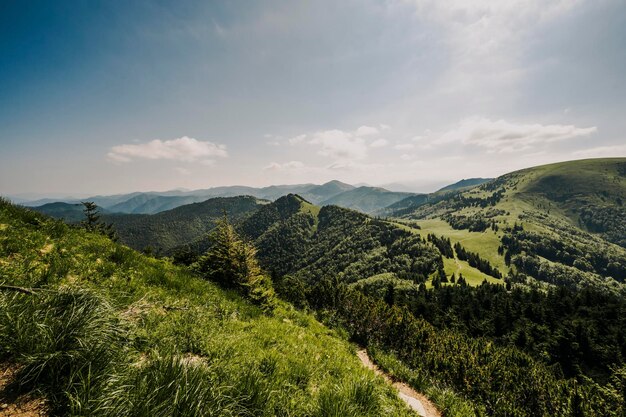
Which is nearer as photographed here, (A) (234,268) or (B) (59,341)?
(B) (59,341)

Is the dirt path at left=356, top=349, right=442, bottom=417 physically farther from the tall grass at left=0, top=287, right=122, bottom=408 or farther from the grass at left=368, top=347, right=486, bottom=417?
the tall grass at left=0, top=287, right=122, bottom=408

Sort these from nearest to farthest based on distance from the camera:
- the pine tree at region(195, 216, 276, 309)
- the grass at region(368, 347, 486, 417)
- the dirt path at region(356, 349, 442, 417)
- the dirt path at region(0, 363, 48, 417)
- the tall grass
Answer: the dirt path at region(0, 363, 48, 417)
the tall grass
the dirt path at region(356, 349, 442, 417)
the grass at region(368, 347, 486, 417)
the pine tree at region(195, 216, 276, 309)

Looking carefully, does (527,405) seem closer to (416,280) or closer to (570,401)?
(570,401)

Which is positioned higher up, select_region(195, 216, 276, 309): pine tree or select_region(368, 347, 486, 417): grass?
select_region(195, 216, 276, 309): pine tree

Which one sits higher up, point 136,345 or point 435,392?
point 136,345

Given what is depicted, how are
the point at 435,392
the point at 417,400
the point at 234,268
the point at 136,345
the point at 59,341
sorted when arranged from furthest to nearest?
the point at 234,268 < the point at 435,392 < the point at 417,400 < the point at 136,345 < the point at 59,341

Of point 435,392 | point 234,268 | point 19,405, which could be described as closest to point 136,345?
point 19,405

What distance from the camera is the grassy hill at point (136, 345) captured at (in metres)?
3.54

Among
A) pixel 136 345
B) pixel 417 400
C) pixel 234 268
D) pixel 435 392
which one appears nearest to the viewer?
pixel 136 345

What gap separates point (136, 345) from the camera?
232 inches

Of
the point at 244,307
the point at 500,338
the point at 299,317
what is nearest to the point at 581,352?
the point at 500,338

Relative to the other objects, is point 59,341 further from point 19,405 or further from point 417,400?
point 417,400

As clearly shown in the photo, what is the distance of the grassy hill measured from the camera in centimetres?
354

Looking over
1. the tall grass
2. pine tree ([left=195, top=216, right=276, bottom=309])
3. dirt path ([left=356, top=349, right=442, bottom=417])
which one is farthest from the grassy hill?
dirt path ([left=356, top=349, right=442, bottom=417])
